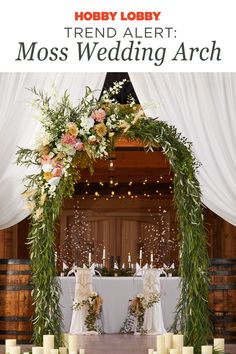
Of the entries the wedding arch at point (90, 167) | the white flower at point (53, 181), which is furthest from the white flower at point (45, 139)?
the white flower at point (53, 181)

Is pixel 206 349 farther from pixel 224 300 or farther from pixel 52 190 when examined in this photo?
pixel 224 300

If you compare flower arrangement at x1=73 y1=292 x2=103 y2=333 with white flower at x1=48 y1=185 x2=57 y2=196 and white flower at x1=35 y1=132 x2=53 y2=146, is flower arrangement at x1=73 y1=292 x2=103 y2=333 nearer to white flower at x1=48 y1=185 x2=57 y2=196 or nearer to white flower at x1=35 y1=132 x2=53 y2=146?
white flower at x1=48 y1=185 x2=57 y2=196

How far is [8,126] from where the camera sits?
7.11m

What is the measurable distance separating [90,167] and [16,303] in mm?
2878

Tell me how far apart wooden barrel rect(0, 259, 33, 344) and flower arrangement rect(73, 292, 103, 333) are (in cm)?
128

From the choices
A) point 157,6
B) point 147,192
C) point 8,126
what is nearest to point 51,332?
point 8,126

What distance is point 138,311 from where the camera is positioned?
31.3 ft

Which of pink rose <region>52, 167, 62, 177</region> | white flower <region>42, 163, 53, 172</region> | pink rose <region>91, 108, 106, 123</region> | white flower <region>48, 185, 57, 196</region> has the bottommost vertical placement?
white flower <region>48, 185, 57, 196</region>

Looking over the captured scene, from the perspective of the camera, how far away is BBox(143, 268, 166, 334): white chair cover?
9633 millimetres

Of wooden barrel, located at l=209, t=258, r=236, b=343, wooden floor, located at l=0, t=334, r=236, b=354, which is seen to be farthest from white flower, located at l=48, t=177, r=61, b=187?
wooden barrel, located at l=209, t=258, r=236, b=343

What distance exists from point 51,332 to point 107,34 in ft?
7.28

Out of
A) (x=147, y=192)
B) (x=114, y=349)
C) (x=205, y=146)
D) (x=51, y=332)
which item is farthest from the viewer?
(x=147, y=192)

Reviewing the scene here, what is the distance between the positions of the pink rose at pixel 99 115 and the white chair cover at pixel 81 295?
4.06 metres

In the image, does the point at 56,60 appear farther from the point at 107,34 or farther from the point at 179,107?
the point at 179,107
